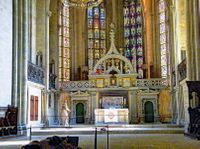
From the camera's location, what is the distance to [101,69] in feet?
100

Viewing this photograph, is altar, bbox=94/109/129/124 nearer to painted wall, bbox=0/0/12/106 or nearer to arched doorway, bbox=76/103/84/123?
arched doorway, bbox=76/103/84/123

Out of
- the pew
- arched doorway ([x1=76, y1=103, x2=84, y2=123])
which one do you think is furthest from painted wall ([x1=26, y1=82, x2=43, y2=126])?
the pew

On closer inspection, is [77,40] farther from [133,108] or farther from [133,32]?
[133,108]

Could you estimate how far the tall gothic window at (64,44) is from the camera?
3216cm

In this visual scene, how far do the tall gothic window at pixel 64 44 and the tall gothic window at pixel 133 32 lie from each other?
5.60 m

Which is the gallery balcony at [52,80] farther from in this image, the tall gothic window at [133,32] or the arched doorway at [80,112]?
the tall gothic window at [133,32]

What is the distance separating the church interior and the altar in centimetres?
7

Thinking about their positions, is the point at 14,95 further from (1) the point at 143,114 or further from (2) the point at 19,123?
(1) the point at 143,114

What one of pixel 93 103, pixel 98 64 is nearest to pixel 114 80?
pixel 98 64

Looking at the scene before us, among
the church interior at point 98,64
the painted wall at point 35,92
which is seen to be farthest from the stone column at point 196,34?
the painted wall at point 35,92

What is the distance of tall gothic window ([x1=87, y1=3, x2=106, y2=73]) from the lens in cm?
3562

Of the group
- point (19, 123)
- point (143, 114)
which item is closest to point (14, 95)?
point (19, 123)

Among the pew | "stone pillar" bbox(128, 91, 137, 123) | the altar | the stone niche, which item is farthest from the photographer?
the stone niche

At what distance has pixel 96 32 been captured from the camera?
36062 mm
